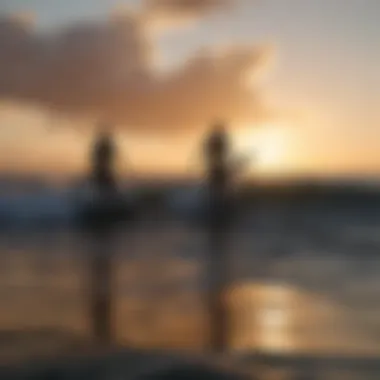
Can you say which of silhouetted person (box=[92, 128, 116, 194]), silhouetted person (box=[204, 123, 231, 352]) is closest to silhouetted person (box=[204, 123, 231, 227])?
silhouetted person (box=[204, 123, 231, 352])

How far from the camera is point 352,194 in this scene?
13.2 meters

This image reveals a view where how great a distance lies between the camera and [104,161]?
6.97 metres

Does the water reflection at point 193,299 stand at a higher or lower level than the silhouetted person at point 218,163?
lower

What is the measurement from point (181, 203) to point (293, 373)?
734cm

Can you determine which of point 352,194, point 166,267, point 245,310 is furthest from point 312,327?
point 352,194

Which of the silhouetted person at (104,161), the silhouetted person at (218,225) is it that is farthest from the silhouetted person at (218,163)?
the silhouetted person at (104,161)

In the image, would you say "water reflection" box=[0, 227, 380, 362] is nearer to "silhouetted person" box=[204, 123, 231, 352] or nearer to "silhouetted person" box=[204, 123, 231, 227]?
"silhouetted person" box=[204, 123, 231, 352]

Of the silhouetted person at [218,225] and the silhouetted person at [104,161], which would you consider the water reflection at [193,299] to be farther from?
the silhouetted person at [104,161]

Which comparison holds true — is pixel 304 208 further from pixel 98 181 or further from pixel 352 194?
pixel 98 181

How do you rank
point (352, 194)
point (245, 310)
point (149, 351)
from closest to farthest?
point (149, 351) < point (245, 310) < point (352, 194)

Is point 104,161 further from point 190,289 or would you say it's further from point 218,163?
point 190,289

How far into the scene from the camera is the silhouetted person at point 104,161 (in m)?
6.84

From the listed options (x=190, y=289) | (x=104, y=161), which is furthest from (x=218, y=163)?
(x=190, y=289)

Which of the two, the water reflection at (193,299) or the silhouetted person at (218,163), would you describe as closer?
the water reflection at (193,299)
